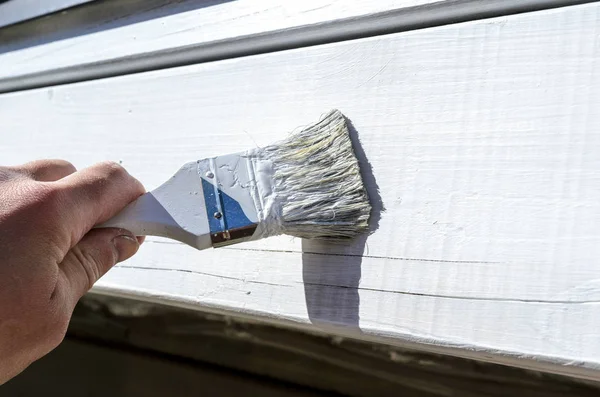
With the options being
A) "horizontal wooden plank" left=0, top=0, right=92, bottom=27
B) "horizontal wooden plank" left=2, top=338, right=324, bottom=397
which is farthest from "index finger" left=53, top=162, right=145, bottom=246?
"horizontal wooden plank" left=2, top=338, right=324, bottom=397

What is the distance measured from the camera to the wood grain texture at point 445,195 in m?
0.73

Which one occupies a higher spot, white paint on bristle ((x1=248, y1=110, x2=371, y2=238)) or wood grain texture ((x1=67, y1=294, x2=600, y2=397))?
white paint on bristle ((x1=248, y1=110, x2=371, y2=238))

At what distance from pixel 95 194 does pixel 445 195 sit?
1.47ft

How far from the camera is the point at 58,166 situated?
3.14 feet

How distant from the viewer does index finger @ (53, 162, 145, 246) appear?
816 mm

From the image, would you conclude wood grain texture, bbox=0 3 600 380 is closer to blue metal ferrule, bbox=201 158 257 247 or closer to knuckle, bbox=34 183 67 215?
blue metal ferrule, bbox=201 158 257 247

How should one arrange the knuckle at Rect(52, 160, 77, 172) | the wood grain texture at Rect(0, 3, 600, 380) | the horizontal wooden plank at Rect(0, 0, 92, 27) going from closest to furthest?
the wood grain texture at Rect(0, 3, 600, 380) → the knuckle at Rect(52, 160, 77, 172) → the horizontal wooden plank at Rect(0, 0, 92, 27)

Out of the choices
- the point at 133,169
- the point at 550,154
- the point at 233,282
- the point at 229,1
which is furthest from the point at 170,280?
the point at 550,154

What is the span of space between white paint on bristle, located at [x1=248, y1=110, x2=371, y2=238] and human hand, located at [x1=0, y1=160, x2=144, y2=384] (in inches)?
7.7

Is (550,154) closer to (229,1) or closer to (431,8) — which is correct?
(431,8)

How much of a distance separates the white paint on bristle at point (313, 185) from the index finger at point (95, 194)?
0.59 feet

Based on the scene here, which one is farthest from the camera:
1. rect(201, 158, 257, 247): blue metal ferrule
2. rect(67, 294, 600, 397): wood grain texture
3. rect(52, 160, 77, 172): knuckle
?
rect(67, 294, 600, 397): wood grain texture

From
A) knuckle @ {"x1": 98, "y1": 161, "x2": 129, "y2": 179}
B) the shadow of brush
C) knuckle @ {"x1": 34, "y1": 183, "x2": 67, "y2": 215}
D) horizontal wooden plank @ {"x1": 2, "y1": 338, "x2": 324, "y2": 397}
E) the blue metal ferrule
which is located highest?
knuckle @ {"x1": 98, "y1": 161, "x2": 129, "y2": 179}

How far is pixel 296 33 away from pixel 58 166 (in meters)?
0.41
